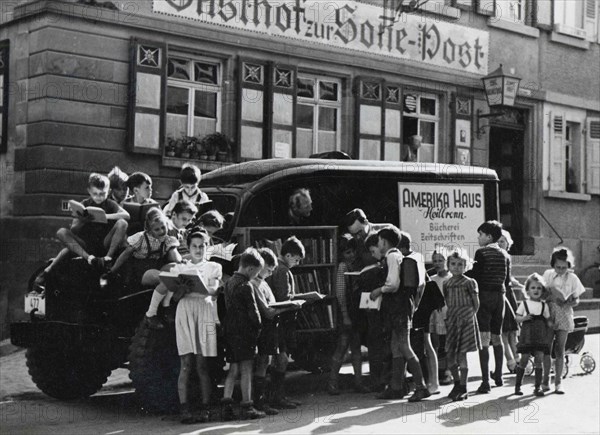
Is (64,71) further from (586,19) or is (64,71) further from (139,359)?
(586,19)

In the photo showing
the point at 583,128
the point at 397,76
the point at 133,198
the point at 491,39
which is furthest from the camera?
the point at 583,128

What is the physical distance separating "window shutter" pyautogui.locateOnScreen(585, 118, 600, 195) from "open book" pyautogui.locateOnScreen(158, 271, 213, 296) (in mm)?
15849

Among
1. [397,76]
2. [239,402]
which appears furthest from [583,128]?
[239,402]

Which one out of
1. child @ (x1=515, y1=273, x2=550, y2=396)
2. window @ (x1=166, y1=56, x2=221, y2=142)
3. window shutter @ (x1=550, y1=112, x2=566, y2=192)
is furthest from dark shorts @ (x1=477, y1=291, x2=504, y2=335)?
window shutter @ (x1=550, y1=112, x2=566, y2=192)

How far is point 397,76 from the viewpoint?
18.5 metres

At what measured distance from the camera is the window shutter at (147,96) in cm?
1457

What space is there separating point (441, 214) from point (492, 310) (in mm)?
1433

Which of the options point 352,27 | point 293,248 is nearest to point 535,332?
point 293,248

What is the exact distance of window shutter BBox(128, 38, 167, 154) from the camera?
14570 millimetres

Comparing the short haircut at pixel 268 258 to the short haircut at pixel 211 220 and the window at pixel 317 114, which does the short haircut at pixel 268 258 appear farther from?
the window at pixel 317 114

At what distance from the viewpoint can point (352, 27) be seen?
1766 cm

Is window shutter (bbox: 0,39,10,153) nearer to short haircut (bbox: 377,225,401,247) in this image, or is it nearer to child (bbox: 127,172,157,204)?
child (bbox: 127,172,157,204)

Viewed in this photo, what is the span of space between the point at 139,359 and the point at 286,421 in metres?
1.30

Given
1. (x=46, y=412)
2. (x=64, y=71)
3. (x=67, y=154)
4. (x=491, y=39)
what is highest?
(x=491, y=39)
